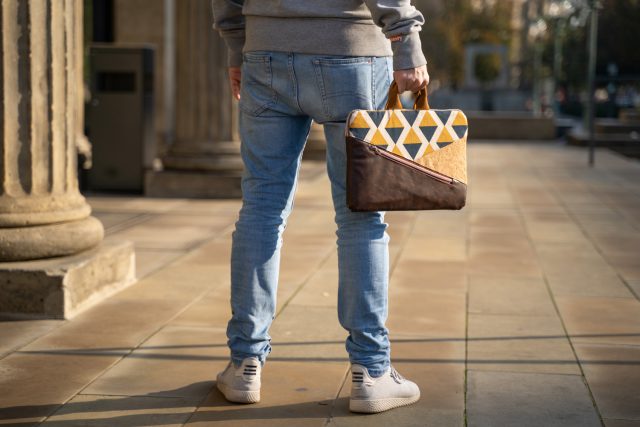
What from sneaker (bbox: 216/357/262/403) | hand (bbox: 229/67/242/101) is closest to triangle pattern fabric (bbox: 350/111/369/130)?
hand (bbox: 229/67/242/101)

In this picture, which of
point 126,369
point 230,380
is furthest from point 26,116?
point 230,380

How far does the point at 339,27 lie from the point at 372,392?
1192mm

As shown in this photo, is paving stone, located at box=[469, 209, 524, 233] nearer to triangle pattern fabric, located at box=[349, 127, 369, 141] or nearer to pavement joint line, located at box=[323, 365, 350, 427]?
pavement joint line, located at box=[323, 365, 350, 427]

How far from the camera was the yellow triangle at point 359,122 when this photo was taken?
11.1 feet

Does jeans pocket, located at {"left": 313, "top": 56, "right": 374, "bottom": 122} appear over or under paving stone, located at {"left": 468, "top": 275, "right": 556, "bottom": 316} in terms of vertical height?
over

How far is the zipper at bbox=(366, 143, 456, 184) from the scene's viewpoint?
3412 mm

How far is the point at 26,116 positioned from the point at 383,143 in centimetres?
227

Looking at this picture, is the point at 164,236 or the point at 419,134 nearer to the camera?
the point at 419,134

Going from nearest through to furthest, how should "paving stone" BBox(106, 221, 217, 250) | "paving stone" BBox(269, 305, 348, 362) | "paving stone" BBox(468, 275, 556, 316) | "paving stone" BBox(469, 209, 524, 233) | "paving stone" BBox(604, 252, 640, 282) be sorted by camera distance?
"paving stone" BBox(269, 305, 348, 362) → "paving stone" BBox(468, 275, 556, 316) → "paving stone" BBox(604, 252, 640, 282) → "paving stone" BBox(106, 221, 217, 250) → "paving stone" BBox(469, 209, 524, 233)

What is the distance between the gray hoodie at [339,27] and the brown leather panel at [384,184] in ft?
0.97

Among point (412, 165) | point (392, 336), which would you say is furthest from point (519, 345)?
point (412, 165)

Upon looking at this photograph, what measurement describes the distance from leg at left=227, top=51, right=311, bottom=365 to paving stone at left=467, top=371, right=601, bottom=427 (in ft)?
2.59

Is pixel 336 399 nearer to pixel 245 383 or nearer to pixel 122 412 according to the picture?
pixel 245 383

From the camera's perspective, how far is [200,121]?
11.3 metres
